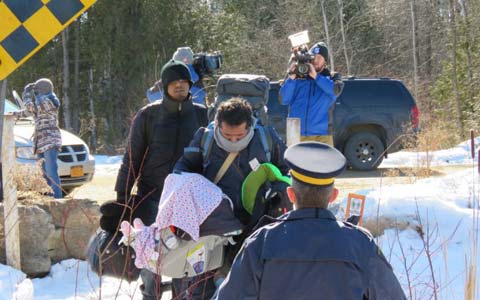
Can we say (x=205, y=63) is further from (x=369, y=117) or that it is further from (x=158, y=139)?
(x=369, y=117)

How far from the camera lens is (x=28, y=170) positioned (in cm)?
759

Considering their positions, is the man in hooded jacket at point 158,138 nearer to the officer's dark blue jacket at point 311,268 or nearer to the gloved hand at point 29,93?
the officer's dark blue jacket at point 311,268

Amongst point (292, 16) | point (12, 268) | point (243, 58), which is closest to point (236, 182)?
point (12, 268)

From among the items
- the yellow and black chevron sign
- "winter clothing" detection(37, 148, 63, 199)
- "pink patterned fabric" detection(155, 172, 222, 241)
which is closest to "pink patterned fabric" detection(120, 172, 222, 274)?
"pink patterned fabric" detection(155, 172, 222, 241)

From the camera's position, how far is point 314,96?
750 centimetres

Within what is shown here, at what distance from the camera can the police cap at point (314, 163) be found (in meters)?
2.54

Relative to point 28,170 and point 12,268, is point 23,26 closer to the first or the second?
point 12,268

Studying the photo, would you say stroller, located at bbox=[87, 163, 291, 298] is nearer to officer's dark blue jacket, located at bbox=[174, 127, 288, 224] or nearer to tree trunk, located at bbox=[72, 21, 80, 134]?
officer's dark blue jacket, located at bbox=[174, 127, 288, 224]

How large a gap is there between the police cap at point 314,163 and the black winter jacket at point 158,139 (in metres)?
2.43

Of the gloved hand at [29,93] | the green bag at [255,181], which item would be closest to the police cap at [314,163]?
the green bag at [255,181]

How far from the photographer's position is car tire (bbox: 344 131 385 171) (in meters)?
13.7

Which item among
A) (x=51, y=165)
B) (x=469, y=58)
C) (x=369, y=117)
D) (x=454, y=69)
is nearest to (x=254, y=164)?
(x=51, y=165)

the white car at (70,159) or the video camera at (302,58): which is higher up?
the video camera at (302,58)

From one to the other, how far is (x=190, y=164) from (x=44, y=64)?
2125 centimetres
